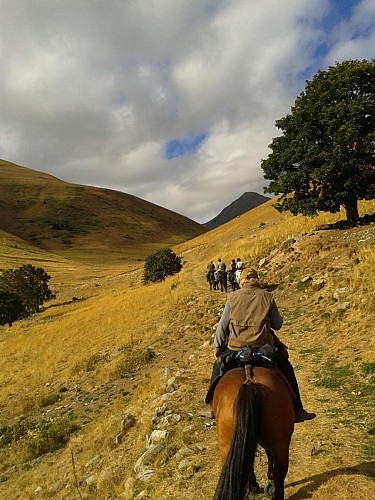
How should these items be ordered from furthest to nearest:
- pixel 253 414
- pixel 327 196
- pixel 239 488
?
pixel 327 196, pixel 253 414, pixel 239 488

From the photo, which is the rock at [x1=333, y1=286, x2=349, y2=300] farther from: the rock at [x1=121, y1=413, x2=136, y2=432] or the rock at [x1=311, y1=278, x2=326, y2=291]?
the rock at [x1=121, y1=413, x2=136, y2=432]

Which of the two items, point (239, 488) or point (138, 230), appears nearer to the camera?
point (239, 488)

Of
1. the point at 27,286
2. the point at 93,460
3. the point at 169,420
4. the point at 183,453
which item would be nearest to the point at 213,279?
the point at 169,420

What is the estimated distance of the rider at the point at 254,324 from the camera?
211 inches

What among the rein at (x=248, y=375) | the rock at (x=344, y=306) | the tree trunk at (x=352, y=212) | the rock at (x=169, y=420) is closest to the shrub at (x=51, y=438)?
the rock at (x=169, y=420)

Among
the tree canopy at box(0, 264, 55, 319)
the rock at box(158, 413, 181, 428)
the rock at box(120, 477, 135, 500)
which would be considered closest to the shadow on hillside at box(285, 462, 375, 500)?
the rock at box(120, 477, 135, 500)

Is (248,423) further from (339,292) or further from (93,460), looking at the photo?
(339,292)

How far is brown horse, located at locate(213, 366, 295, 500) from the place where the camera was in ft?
13.2

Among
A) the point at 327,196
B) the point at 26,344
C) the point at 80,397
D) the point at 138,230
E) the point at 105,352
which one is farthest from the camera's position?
the point at 138,230

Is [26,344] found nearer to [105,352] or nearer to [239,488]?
[105,352]

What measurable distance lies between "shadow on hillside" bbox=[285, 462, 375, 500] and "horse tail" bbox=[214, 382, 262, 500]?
197 cm

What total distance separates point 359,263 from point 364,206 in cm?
2186

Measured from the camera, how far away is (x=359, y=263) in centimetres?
1638

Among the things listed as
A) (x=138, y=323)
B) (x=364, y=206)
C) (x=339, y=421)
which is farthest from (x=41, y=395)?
(x=364, y=206)
